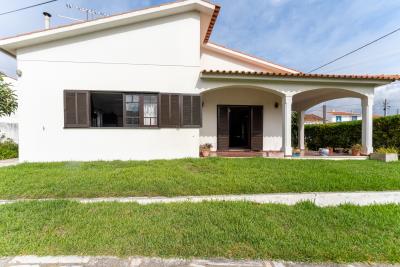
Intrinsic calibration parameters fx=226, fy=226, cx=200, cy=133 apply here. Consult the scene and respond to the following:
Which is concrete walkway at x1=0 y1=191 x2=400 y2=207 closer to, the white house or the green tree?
the white house

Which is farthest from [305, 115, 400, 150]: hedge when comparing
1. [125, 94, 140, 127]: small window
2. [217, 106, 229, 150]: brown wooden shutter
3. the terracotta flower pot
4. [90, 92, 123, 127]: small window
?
[90, 92, 123, 127]: small window

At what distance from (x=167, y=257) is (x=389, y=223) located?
11.7ft

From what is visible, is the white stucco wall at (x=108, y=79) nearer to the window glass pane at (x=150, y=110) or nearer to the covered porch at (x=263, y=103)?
the window glass pane at (x=150, y=110)

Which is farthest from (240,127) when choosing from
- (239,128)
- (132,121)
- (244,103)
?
(132,121)

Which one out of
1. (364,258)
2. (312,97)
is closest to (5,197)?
(364,258)

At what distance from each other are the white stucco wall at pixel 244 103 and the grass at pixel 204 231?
599 centimetres

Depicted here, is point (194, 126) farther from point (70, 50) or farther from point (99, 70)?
point (70, 50)

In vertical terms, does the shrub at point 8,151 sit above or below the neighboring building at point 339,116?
below

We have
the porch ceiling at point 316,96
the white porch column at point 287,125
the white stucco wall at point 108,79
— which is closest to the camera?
the white stucco wall at point 108,79

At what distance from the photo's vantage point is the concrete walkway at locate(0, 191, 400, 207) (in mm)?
4379

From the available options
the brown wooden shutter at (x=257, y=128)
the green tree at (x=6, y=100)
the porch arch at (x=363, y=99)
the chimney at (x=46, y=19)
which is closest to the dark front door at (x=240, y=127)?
the brown wooden shutter at (x=257, y=128)

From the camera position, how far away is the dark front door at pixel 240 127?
10.1m

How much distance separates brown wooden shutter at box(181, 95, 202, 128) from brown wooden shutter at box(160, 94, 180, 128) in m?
0.21

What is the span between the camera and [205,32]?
32.0 feet
